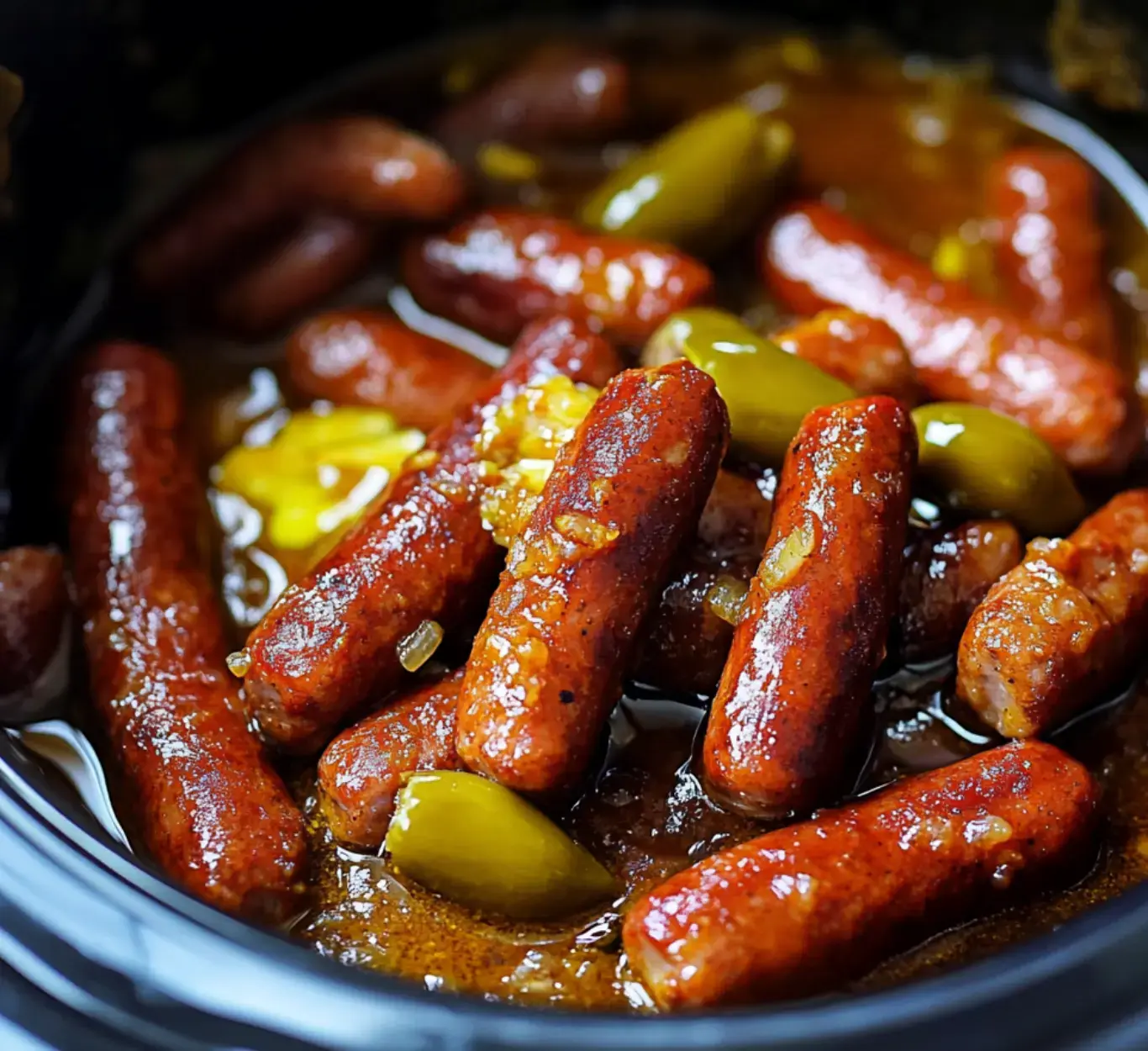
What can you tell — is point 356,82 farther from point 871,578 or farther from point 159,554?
point 871,578

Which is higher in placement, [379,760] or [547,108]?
[547,108]

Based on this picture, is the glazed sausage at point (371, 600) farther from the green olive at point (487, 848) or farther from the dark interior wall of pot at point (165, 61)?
the dark interior wall of pot at point (165, 61)

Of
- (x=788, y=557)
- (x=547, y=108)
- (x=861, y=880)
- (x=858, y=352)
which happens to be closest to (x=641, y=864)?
(x=861, y=880)

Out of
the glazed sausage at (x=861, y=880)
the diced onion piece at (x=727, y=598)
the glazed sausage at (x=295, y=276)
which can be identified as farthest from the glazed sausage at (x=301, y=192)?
the glazed sausage at (x=861, y=880)

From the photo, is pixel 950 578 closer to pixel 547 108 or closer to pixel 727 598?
pixel 727 598

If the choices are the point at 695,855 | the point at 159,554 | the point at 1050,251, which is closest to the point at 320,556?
the point at 159,554
